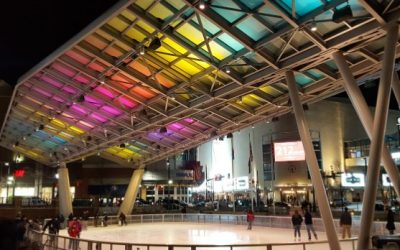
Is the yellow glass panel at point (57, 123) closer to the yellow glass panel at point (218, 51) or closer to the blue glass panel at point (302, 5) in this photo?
the yellow glass panel at point (218, 51)

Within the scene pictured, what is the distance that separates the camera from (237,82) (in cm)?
2128

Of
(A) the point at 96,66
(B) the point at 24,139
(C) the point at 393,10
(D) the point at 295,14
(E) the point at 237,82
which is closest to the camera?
(C) the point at 393,10

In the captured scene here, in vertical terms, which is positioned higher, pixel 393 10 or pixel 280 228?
pixel 393 10

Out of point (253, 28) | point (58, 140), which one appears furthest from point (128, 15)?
point (58, 140)

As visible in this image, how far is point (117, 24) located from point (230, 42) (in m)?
5.31

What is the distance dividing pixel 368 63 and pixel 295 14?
6.05 meters

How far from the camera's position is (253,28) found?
56.3 ft

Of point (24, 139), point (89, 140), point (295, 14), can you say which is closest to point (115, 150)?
point (89, 140)

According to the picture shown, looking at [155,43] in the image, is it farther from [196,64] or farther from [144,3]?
[196,64]

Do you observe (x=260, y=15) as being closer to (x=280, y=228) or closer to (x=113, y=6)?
(x=113, y=6)

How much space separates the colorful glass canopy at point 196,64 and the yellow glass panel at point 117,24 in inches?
2.1

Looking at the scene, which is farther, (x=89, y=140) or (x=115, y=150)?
(x=115, y=150)

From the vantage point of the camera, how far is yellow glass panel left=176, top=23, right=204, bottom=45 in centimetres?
1788

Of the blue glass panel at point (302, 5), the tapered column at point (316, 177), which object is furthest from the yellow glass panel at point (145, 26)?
the tapered column at point (316, 177)
